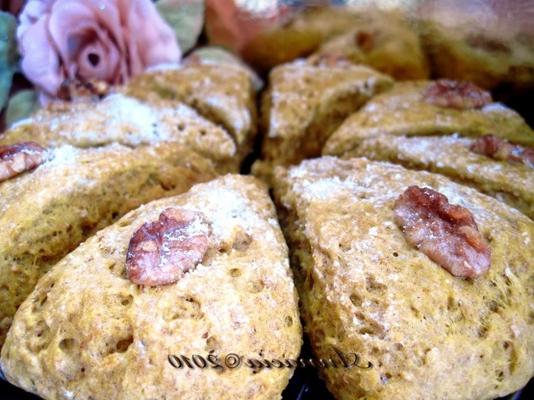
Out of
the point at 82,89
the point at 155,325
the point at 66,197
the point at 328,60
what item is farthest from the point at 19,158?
the point at 328,60

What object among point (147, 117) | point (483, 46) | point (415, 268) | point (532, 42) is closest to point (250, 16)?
point (147, 117)

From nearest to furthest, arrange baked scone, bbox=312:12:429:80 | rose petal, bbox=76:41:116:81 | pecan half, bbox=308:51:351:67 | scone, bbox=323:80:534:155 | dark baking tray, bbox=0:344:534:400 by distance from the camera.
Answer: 1. dark baking tray, bbox=0:344:534:400
2. scone, bbox=323:80:534:155
3. rose petal, bbox=76:41:116:81
4. pecan half, bbox=308:51:351:67
5. baked scone, bbox=312:12:429:80

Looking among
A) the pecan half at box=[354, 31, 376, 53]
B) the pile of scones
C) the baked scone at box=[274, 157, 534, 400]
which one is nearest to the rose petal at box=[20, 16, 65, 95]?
the pile of scones

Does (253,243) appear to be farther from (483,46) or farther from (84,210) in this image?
(483,46)

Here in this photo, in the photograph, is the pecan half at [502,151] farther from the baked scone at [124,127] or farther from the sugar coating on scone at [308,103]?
the baked scone at [124,127]

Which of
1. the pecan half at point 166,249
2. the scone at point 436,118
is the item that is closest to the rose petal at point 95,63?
the scone at point 436,118

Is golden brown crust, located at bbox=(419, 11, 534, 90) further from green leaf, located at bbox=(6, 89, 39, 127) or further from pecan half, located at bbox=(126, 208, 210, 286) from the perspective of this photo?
green leaf, located at bbox=(6, 89, 39, 127)
